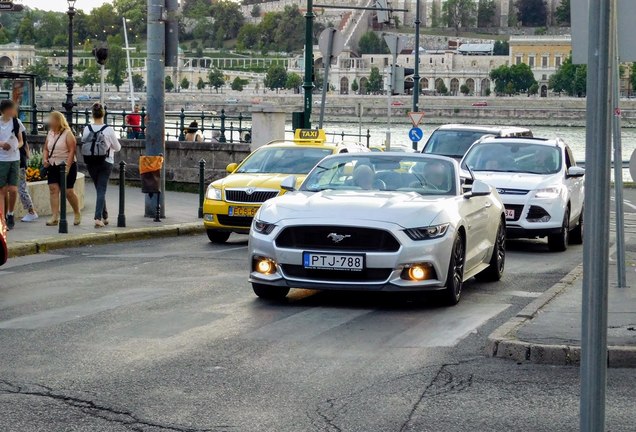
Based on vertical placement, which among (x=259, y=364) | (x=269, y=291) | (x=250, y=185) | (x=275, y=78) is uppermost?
(x=275, y=78)

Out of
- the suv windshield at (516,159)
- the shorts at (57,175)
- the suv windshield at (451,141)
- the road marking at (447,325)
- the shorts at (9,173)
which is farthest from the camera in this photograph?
the suv windshield at (451,141)

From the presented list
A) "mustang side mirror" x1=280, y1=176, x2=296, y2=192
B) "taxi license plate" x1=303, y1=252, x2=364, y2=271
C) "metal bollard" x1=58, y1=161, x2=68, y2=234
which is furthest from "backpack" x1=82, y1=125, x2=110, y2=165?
"taxi license plate" x1=303, y1=252, x2=364, y2=271

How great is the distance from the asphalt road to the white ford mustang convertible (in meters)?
0.24

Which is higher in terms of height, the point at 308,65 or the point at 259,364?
the point at 308,65

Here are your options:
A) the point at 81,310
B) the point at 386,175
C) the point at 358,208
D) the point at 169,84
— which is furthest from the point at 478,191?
the point at 169,84

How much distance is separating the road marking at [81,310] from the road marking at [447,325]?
2401mm

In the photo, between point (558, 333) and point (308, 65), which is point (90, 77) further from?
point (558, 333)

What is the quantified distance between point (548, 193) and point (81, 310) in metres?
8.98

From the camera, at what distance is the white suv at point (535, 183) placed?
58.9 ft

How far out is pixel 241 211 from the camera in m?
17.5

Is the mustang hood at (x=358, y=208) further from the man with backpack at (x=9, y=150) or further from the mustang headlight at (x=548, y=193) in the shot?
the mustang headlight at (x=548, y=193)

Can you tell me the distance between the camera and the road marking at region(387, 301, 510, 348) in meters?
9.31

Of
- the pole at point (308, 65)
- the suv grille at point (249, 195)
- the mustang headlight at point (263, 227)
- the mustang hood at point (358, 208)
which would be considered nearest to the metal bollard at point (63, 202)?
the suv grille at point (249, 195)

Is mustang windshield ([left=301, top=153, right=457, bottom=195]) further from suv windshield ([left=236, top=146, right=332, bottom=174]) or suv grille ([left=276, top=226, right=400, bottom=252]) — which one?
suv windshield ([left=236, top=146, right=332, bottom=174])
